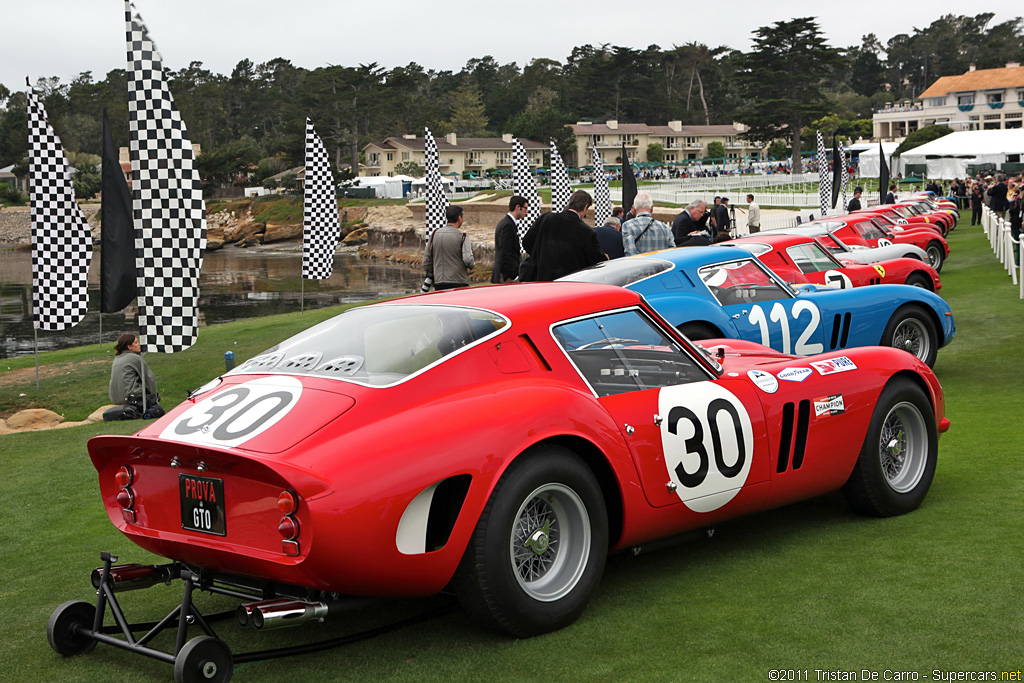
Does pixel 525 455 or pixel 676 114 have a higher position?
pixel 676 114

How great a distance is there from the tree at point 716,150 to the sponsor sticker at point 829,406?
122 m

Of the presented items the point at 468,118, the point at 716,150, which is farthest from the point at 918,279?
the point at 468,118

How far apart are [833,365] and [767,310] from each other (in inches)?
157

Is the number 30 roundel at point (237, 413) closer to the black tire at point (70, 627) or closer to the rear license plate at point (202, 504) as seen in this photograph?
the rear license plate at point (202, 504)

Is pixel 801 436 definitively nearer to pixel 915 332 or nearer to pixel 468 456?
pixel 468 456

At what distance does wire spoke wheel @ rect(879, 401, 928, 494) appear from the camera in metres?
5.42

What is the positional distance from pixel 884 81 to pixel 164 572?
185 metres

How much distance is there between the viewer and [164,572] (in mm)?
4125

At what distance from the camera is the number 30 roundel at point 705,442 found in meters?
4.55

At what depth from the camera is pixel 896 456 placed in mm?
5484

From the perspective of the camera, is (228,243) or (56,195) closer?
(56,195)

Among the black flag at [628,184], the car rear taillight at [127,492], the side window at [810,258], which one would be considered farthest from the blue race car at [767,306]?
the black flag at [628,184]

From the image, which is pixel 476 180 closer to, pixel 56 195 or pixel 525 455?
pixel 56 195

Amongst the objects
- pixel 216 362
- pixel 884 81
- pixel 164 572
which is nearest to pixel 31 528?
pixel 164 572
